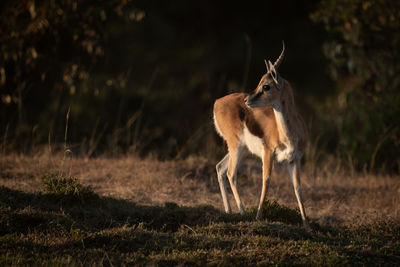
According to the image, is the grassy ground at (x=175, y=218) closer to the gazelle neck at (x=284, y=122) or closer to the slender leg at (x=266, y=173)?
the slender leg at (x=266, y=173)

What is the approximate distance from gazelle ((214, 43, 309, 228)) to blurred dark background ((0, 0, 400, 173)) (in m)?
2.21

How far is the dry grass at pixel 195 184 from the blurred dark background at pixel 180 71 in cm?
77

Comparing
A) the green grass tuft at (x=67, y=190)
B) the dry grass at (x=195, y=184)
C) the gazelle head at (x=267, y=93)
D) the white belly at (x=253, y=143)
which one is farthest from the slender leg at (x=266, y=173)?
the green grass tuft at (x=67, y=190)

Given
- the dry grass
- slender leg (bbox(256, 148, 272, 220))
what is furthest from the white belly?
the dry grass

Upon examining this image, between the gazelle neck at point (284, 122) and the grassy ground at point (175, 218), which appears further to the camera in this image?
the gazelle neck at point (284, 122)

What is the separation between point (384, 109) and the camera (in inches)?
387

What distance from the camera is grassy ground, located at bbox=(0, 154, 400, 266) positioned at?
4.70 metres

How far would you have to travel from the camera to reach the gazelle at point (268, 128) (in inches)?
243

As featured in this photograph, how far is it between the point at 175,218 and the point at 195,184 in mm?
2113

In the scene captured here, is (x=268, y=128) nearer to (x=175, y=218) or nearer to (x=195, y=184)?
(x=175, y=218)

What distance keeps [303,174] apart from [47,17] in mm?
5775

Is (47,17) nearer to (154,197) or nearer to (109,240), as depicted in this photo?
(154,197)

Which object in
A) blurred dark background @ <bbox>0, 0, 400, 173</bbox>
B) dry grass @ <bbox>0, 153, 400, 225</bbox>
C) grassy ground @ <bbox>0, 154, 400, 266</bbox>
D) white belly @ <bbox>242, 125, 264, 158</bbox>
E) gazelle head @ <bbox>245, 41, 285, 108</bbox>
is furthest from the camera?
blurred dark background @ <bbox>0, 0, 400, 173</bbox>

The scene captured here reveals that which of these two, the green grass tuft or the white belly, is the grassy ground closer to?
the green grass tuft
